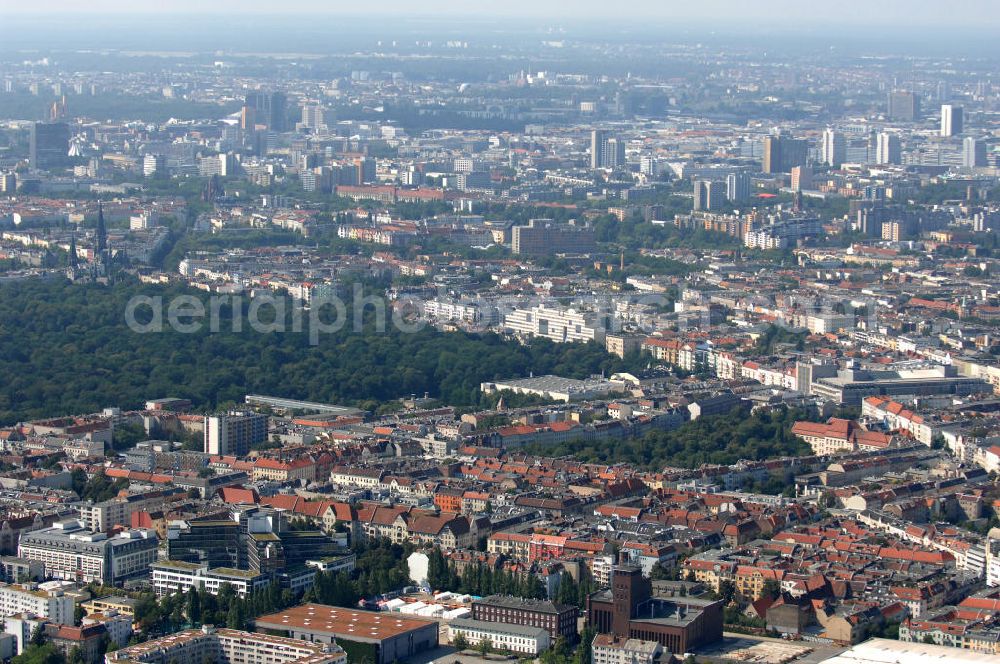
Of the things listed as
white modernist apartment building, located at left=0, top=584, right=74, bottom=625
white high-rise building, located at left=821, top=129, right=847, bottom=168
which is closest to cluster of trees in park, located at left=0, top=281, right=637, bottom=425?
white modernist apartment building, located at left=0, top=584, right=74, bottom=625

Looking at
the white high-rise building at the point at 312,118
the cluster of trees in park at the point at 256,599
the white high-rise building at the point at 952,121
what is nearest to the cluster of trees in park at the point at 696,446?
the cluster of trees in park at the point at 256,599

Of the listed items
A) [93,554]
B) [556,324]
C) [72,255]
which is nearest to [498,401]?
[556,324]

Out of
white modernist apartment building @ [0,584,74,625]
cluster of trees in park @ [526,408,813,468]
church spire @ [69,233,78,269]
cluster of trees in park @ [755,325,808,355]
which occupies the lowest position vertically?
church spire @ [69,233,78,269]

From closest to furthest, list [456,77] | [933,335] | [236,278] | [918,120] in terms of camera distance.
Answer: [933,335], [236,278], [918,120], [456,77]

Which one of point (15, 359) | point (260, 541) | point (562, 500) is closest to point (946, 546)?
point (562, 500)

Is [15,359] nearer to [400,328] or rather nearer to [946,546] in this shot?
[400,328]

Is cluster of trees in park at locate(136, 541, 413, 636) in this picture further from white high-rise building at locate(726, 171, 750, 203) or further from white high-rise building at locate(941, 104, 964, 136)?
white high-rise building at locate(941, 104, 964, 136)
